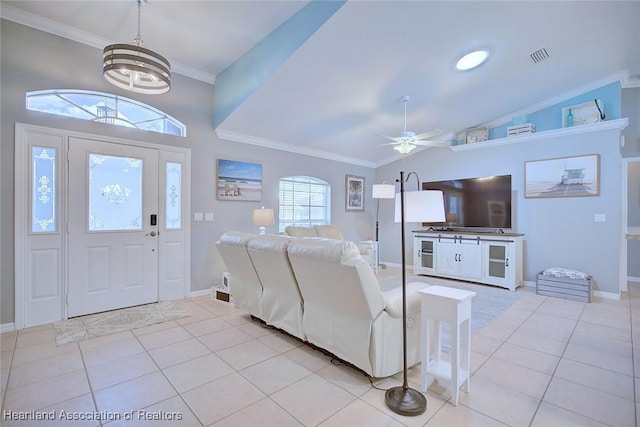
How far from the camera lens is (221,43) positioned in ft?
11.7

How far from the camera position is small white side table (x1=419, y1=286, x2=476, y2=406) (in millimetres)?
1841

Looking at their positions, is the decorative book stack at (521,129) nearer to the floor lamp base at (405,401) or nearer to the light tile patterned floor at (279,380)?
the light tile patterned floor at (279,380)

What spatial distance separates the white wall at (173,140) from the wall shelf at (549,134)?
7.89 feet

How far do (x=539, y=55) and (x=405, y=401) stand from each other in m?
4.31

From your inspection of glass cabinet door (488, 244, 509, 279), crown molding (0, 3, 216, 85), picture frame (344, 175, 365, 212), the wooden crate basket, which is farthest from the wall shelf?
crown molding (0, 3, 216, 85)

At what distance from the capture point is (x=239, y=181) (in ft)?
15.4

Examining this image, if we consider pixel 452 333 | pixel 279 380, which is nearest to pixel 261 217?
pixel 279 380

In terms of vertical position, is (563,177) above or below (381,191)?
above

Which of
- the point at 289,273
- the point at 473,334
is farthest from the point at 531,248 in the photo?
the point at 289,273

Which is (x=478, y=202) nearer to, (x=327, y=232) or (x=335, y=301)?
(x=327, y=232)

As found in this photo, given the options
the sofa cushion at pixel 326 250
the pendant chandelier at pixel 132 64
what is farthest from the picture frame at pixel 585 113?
the pendant chandelier at pixel 132 64

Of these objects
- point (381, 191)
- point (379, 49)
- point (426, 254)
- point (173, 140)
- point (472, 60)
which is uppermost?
point (472, 60)

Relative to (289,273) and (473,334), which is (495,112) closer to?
(473,334)

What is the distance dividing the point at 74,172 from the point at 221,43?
2.28 meters
